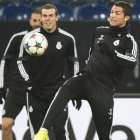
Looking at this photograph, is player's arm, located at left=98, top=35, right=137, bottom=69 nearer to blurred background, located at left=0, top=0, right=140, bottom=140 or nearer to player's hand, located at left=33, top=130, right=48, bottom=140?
player's hand, located at left=33, top=130, right=48, bottom=140

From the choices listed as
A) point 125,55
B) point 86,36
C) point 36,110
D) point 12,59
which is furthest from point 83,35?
point 125,55

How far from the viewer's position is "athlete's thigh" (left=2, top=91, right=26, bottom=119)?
5906 millimetres

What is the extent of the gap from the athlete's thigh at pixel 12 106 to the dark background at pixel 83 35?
175cm

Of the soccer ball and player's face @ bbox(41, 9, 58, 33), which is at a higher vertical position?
player's face @ bbox(41, 9, 58, 33)

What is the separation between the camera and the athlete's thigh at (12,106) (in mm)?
5906

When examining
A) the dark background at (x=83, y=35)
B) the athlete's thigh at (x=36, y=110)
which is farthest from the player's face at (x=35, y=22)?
the dark background at (x=83, y=35)

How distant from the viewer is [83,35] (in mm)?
7648

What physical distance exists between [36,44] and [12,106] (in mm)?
Answer: 1069

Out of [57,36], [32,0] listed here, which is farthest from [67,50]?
[32,0]

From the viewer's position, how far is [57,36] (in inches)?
218

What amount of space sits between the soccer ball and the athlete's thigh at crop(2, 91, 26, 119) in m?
0.93

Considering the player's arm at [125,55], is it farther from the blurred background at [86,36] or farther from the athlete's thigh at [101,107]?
the blurred background at [86,36]

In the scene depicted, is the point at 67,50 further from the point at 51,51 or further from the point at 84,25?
the point at 84,25

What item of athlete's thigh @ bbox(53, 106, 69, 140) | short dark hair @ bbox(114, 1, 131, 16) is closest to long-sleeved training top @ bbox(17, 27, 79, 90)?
athlete's thigh @ bbox(53, 106, 69, 140)
